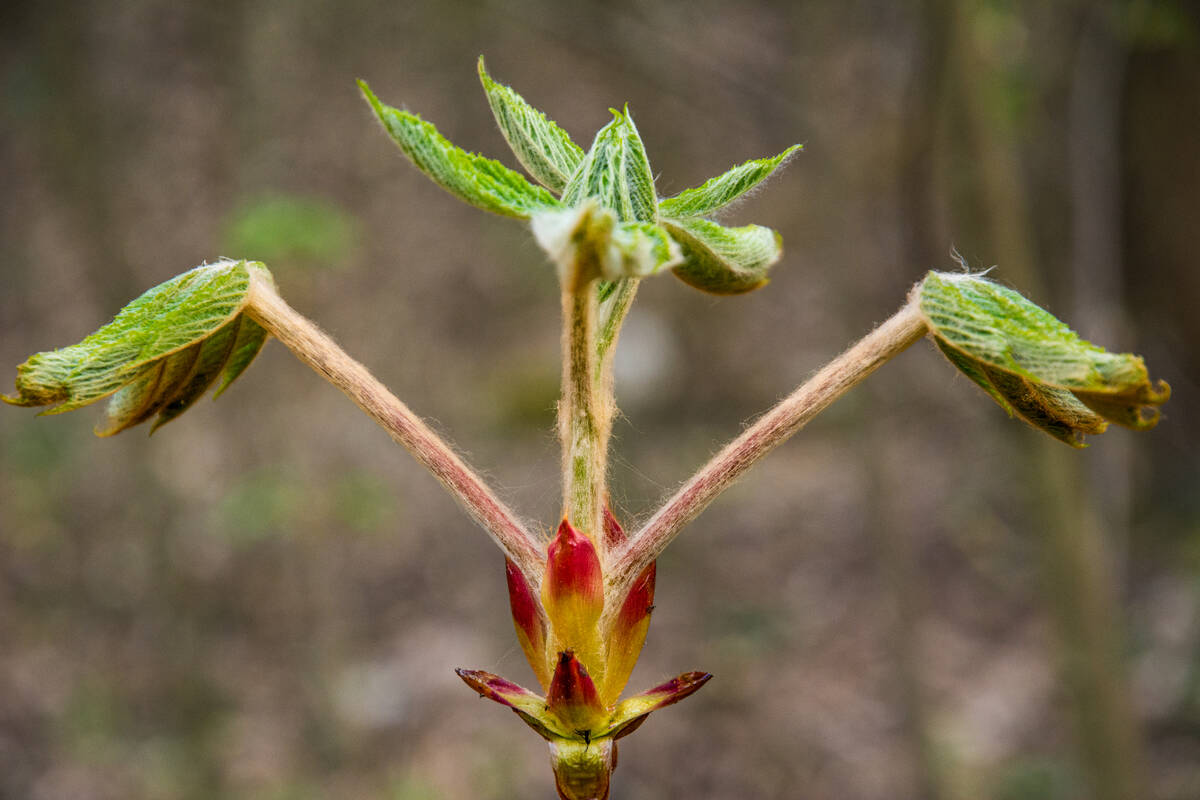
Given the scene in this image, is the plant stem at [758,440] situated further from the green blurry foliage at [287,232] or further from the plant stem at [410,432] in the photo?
the green blurry foliage at [287,232]

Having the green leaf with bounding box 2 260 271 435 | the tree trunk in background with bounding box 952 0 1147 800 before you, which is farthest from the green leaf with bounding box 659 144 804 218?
the tree trunk in background with bounding box 952 0 1147 800

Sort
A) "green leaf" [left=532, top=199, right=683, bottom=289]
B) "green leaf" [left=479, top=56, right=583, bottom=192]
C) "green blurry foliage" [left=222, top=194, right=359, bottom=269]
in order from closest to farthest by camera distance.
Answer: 1. "green leaf" [left=532, top=199, right=683, bottom=289]
2. "green leaf" [left=479, top=56, right=583, bottom=192]
3. "green blurry foliage" [left=222, top=194, right=359, bottom=269]

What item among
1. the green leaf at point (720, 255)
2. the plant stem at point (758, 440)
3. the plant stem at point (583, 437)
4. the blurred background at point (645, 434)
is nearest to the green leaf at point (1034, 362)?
the plant stem at point (758, 440)

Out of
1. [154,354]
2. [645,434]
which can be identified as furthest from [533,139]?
[645,434]

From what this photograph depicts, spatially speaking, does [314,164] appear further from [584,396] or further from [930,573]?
[584,396]

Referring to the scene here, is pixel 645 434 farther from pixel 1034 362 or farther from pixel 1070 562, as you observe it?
pixel 1034 362

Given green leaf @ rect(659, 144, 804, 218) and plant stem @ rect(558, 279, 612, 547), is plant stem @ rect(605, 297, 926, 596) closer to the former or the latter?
plant stem @ rect(558, 279, 612, 547)

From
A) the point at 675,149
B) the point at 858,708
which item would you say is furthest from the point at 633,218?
the point at 675,149
